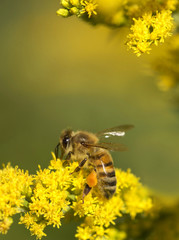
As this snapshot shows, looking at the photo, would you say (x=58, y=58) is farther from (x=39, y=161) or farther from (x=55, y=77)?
(x=39, y=161)

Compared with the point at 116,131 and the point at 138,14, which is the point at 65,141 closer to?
the point at 116,131

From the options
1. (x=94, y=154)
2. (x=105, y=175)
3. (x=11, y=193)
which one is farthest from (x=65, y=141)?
(x=11, y=193)

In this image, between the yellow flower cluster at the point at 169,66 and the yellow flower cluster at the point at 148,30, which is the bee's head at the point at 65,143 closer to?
the yellow flower cluster at the point at 169,66

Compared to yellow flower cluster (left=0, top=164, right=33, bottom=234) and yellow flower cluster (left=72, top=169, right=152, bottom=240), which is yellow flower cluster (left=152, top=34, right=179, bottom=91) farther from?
yellow flower cluster (left=0, top=164, right=33, bottom=234)

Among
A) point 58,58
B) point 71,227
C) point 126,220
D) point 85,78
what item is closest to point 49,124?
point 85,78

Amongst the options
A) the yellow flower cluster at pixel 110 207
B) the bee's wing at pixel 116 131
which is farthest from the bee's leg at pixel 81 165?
the bee's wing at pixel 116 131

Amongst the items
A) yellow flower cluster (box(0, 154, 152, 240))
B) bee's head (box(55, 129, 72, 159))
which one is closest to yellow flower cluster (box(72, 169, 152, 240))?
yellow flower cluster (box(0, 154, 152, 240))

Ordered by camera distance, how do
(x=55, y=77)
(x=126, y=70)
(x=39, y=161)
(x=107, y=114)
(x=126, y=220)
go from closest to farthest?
(x=126, y=220), (x=39, y=161), (x=107, y=114), (x=126, y=70), (x=55, y=77)
